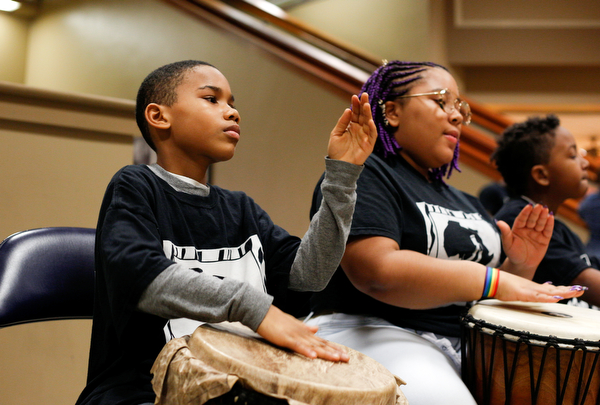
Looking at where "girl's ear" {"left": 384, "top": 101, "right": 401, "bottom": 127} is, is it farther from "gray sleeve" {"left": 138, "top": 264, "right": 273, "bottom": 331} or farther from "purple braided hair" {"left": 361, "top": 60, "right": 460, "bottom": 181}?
"gray sleeve" {"left": 138, "top": 264, "right": 273, "bottom": 331}

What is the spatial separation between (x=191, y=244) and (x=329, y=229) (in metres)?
0.32

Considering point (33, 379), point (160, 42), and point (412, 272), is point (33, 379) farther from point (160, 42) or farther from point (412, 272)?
point (160, 42)

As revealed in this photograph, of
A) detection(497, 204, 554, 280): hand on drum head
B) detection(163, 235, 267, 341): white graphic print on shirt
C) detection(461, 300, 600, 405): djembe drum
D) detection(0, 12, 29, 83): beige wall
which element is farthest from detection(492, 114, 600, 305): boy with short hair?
detection(0, 12, 29, 83): beige wall

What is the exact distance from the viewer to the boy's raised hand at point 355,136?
3.86ft

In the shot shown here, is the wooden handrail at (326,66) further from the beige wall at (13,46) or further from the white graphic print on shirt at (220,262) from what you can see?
the beige wall at (13,46)

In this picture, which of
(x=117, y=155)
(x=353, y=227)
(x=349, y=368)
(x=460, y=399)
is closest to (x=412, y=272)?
(x=353, y=227)

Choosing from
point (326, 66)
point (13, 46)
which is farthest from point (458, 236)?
point (13, 46)

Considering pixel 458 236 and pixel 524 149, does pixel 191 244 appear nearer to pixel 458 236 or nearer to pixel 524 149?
pixel 458 236

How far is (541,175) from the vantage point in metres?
2.11

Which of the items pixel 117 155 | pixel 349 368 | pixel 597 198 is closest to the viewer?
pixel 349 368

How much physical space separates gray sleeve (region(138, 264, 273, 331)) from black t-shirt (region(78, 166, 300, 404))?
0.09 feet

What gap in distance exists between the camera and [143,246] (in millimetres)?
979

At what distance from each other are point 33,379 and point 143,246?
1.16 m

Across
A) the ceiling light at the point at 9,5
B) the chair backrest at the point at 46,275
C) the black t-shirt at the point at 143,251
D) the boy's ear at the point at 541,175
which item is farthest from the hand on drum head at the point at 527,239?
the ceiling light at the point at 9,5
